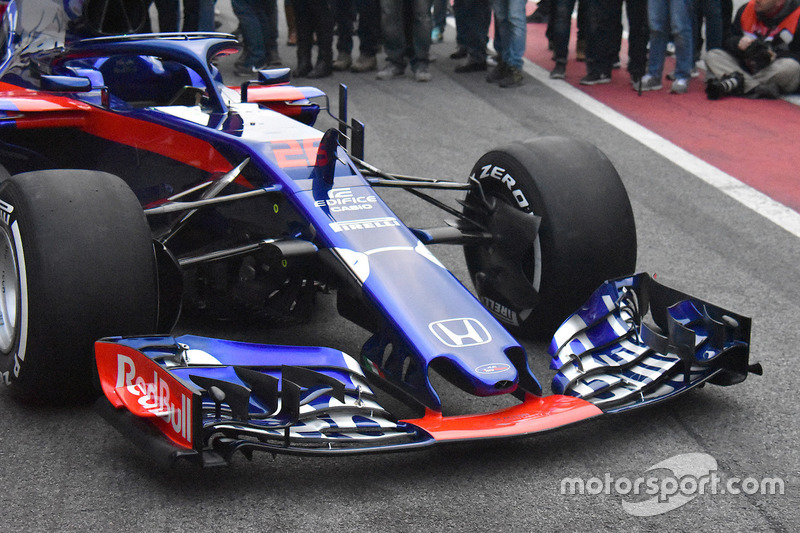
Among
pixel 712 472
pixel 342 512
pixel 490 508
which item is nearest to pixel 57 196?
pixel 342 512

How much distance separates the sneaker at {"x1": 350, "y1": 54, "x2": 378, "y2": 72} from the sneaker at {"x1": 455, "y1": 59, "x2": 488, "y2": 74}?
0.89 m

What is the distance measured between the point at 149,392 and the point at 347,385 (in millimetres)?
620

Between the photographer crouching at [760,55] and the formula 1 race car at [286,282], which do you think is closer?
the formula 1 race car at [286,282]

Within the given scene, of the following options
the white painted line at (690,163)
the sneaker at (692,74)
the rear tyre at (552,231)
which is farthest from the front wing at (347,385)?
the sneaker at (692,74)

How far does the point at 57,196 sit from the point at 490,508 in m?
1.78

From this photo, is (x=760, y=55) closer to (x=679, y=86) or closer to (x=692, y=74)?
(x=679, y=86)

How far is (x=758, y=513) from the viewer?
113 inches

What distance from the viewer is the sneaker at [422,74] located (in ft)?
32.3

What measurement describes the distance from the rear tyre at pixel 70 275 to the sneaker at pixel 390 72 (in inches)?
267

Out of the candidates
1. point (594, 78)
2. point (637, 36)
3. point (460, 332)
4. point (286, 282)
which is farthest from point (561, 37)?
point (460, 332)

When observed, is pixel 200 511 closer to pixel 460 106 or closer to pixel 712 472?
pixel 712 472

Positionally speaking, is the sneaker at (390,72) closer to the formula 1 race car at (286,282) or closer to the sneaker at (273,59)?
the sneaker at (273,59)

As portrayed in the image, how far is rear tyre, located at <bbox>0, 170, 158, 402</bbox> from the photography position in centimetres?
317

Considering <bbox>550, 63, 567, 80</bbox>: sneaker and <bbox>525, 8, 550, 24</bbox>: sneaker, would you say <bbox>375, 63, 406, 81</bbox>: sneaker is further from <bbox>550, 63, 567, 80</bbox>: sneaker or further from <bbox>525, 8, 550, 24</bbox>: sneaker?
<bbox>525, 8, 550, 24</bbox>: sneaker
